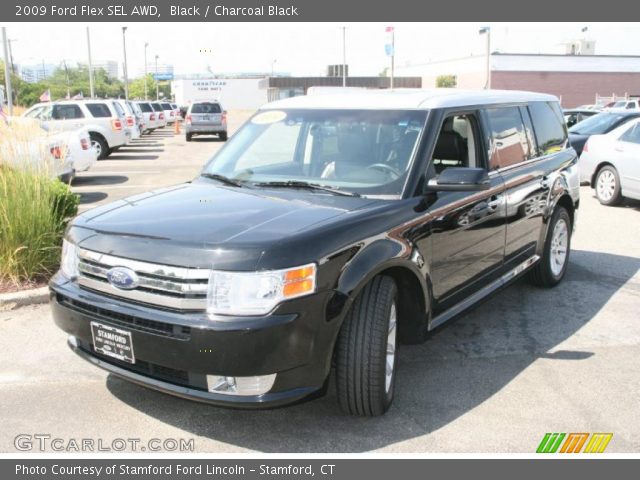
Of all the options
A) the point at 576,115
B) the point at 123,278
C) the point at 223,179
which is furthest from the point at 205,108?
the point at 123,278

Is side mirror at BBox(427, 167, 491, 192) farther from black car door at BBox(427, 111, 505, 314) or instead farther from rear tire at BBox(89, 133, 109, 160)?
rear tire at BBox(89, 133, 109, 160)

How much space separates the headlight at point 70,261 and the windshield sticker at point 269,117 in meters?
1.87

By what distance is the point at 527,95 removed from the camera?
6020mm

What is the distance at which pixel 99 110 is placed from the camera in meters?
19.4

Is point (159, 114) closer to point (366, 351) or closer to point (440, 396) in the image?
point (440, 396)

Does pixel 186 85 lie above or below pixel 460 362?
above

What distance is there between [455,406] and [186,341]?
1798mm

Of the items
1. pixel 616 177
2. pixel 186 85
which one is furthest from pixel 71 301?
pixel 186 85

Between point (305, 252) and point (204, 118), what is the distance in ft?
88.6

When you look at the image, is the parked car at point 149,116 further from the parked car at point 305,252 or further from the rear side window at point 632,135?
the parked car at point 305,252

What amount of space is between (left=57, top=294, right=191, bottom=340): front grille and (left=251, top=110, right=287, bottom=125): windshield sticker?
2.12 m

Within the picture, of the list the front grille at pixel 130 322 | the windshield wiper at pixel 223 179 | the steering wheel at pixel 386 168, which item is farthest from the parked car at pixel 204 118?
the front grille at pixel 130 322
